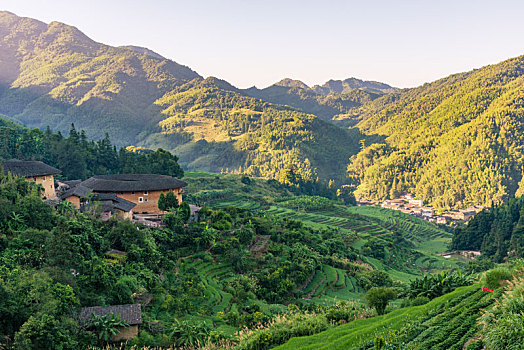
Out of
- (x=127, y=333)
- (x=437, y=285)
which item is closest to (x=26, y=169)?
(x=127, y=333)

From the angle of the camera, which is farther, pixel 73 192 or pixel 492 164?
pixel 492 164

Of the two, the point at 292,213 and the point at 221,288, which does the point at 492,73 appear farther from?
the point at 221,288

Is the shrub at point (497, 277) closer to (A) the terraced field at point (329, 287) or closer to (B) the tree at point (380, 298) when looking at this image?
(B) the tree at point (380, 298)

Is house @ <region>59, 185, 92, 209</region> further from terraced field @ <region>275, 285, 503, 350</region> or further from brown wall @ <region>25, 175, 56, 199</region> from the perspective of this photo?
terraced field @ <region>275, 285, 503, 350</region>

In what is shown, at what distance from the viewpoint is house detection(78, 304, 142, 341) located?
34.6ft

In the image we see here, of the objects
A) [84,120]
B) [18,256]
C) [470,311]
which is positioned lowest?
[18,256]

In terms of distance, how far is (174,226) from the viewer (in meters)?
21.5

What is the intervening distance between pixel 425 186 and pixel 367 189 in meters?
17.5

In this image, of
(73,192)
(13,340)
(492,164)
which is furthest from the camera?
(492,164)

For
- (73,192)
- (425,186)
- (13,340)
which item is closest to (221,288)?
(13,340)

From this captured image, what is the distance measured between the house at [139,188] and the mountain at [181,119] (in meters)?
89.6

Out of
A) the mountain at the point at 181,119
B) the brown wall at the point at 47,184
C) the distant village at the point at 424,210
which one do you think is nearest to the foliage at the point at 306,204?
the distant village at the point at 424,210

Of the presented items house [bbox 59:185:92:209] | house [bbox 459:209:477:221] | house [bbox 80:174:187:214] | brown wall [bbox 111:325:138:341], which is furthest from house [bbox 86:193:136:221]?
house [bbox 459:209:477:221]

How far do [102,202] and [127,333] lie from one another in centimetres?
1477
